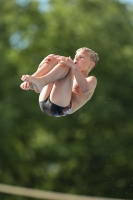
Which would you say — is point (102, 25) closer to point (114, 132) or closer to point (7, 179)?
point (114, 132)

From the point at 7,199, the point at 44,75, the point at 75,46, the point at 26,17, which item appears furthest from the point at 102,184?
the point at 44,75

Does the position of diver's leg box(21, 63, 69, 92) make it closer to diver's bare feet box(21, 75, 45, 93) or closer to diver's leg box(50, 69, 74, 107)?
diver's bare feet box(21, 75, 45, 93)

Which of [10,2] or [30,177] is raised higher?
[10,2]

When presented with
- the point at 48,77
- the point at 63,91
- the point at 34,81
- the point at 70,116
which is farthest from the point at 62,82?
the point at 70,116

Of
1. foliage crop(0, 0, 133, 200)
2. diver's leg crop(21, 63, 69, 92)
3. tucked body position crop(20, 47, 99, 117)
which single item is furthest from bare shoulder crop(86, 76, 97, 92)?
foliage crop(0, 0, 133, 200)

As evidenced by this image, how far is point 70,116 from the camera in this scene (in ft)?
94.2

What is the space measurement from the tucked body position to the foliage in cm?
1844

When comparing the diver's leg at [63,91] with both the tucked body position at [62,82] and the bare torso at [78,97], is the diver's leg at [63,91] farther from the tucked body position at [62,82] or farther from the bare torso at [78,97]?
the bare torso at [78,97]

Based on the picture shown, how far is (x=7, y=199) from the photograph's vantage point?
27.9 metres

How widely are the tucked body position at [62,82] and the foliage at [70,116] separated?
18.4 m

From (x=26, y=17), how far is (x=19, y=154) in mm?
5877

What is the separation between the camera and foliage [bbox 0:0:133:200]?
27.5m

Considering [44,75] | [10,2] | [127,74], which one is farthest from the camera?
[10,2]

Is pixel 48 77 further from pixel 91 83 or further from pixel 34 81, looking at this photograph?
pixel 91 83
